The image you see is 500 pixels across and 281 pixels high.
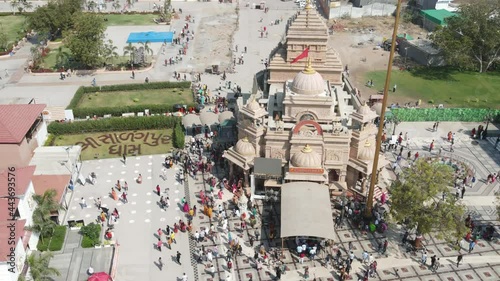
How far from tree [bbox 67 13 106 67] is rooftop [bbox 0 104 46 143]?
2268cm

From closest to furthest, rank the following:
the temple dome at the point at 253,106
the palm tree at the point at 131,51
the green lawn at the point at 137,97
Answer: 1. the temple dome at the point at 253,106
2. the green lawn at the point at 137,97
3. the palm tree at the point at 131,51

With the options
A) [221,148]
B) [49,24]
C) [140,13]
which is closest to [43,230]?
[221,148]

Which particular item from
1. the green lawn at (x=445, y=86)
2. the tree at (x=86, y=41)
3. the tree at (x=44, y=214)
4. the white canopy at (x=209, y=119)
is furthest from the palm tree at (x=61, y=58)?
the green lawn at (x=445, y=86)

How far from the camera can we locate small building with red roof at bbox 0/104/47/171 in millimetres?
47469

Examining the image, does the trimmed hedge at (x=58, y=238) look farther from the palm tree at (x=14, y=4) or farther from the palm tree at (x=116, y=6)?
the palm tree at (x=14, y=4)

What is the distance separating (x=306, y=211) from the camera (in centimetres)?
3997

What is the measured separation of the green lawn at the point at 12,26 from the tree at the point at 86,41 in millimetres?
21033

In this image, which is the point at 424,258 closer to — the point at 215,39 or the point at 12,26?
the point at 215,39

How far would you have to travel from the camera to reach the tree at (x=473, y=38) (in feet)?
238

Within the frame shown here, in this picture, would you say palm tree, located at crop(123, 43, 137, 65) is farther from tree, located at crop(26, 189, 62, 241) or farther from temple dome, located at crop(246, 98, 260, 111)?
tree, located at crop(26, 189, 62, 241)

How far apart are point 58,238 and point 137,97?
101 feet

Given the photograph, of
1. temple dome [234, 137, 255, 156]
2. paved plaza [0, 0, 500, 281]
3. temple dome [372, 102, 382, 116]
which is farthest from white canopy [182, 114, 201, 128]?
temple dome [372, 102, 382, 116]

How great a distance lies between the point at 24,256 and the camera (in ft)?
120

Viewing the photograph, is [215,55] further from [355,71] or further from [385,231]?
[385,231]
